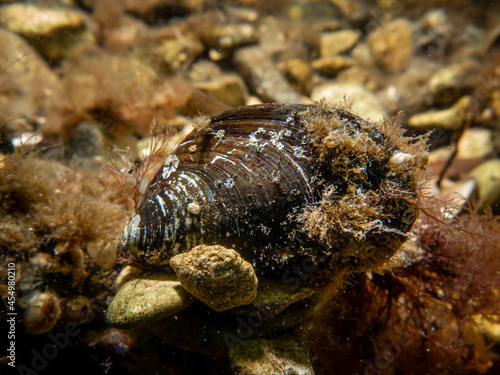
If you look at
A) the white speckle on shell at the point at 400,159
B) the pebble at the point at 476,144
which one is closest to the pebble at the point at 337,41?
the pebble at the point at 476,144

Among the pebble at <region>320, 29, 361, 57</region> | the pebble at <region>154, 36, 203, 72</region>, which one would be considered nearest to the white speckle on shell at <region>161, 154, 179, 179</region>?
the pebble at <region>154, 36, 203, 72</region>

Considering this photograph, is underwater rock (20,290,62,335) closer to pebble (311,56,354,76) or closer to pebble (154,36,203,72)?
pebble (154,36,203,72)

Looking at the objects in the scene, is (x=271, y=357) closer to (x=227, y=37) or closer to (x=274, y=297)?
(x=274, y=297)

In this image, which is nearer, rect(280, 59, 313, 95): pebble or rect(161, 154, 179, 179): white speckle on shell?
rect(161, 154, 179, 179): white speckle on shell

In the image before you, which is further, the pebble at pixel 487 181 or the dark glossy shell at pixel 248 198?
the pebble at pixel 487 181

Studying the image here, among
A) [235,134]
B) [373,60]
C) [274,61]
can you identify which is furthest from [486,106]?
[235,134]

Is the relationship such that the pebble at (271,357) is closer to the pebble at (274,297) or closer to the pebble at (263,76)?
the pebble at (274,297)

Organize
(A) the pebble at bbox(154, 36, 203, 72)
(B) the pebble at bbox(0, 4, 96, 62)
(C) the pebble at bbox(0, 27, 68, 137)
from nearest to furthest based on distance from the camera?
(C) the pebble at bbox(0, 27, 68, 137)
(B) the pebble at bbox(0, 4, 96, 62)
(A) the pebble at bbox(154, 36, 203, 72)
